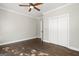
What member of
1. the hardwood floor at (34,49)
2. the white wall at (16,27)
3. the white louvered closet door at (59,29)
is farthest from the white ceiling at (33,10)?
the hardwood floor at (34,49)

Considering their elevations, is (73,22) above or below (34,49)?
above

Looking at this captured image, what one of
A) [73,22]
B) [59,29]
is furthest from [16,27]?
[73,22]

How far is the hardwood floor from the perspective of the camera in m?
1.54

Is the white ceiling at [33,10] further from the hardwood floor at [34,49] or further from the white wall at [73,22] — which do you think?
the hardwood floor at [34,49]

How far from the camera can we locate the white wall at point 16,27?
1542 mm

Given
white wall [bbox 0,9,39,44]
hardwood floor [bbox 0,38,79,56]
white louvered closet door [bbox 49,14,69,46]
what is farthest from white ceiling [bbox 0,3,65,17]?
hardwood floor [bbox 0,38,79,56]

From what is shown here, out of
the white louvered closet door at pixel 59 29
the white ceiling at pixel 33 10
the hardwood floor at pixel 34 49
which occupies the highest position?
the white ceiling at pixel 33 10

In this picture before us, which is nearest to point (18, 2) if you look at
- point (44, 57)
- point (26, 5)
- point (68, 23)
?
point (26, 5)

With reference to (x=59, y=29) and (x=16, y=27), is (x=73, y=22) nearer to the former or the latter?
(x=59, y=29)

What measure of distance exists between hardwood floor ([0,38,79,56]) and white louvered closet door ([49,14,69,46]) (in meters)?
0.10

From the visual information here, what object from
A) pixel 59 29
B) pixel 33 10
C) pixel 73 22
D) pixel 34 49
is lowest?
pixel 34 49

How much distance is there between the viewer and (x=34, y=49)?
1632 mm

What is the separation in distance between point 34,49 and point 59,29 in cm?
55

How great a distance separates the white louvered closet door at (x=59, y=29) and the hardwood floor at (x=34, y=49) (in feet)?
0.33
